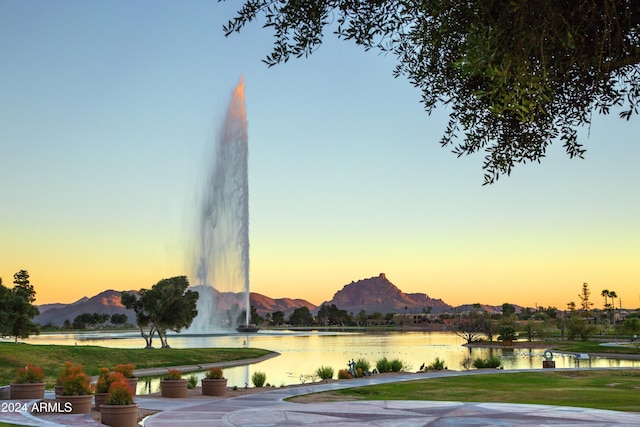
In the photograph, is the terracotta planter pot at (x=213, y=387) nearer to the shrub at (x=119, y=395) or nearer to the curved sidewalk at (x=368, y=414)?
the curved sidewalk at (x=368, y=414)

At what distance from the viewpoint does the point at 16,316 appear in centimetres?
6294

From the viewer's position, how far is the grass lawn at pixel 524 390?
24656 millimetres

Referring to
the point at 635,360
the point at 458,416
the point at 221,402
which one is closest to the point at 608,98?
the point at 458,416

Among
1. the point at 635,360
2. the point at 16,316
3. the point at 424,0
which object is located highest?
the point at 424,0

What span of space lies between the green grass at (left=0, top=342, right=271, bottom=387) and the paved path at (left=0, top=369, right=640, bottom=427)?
1774 centimetres

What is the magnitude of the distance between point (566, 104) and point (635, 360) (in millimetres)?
62604

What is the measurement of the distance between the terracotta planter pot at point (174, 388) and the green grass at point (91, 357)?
12852 mm

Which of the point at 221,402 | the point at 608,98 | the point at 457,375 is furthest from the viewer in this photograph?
the point at 457,375

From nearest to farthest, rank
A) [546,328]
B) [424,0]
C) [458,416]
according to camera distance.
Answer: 1. [424,0]
2. [458,416]
3. [546,328]

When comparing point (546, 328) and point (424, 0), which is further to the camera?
point (546, 328)

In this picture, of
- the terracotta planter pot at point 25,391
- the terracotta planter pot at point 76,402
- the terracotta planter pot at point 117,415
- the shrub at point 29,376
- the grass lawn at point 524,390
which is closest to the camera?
the terracotta planter pot at point 117,415

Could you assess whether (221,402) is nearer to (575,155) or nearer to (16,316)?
(575,155)

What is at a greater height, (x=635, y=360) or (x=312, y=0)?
(x=312, y=0)

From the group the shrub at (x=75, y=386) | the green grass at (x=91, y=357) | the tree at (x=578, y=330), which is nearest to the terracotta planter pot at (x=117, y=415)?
the shrub at (x=75, y=386)
